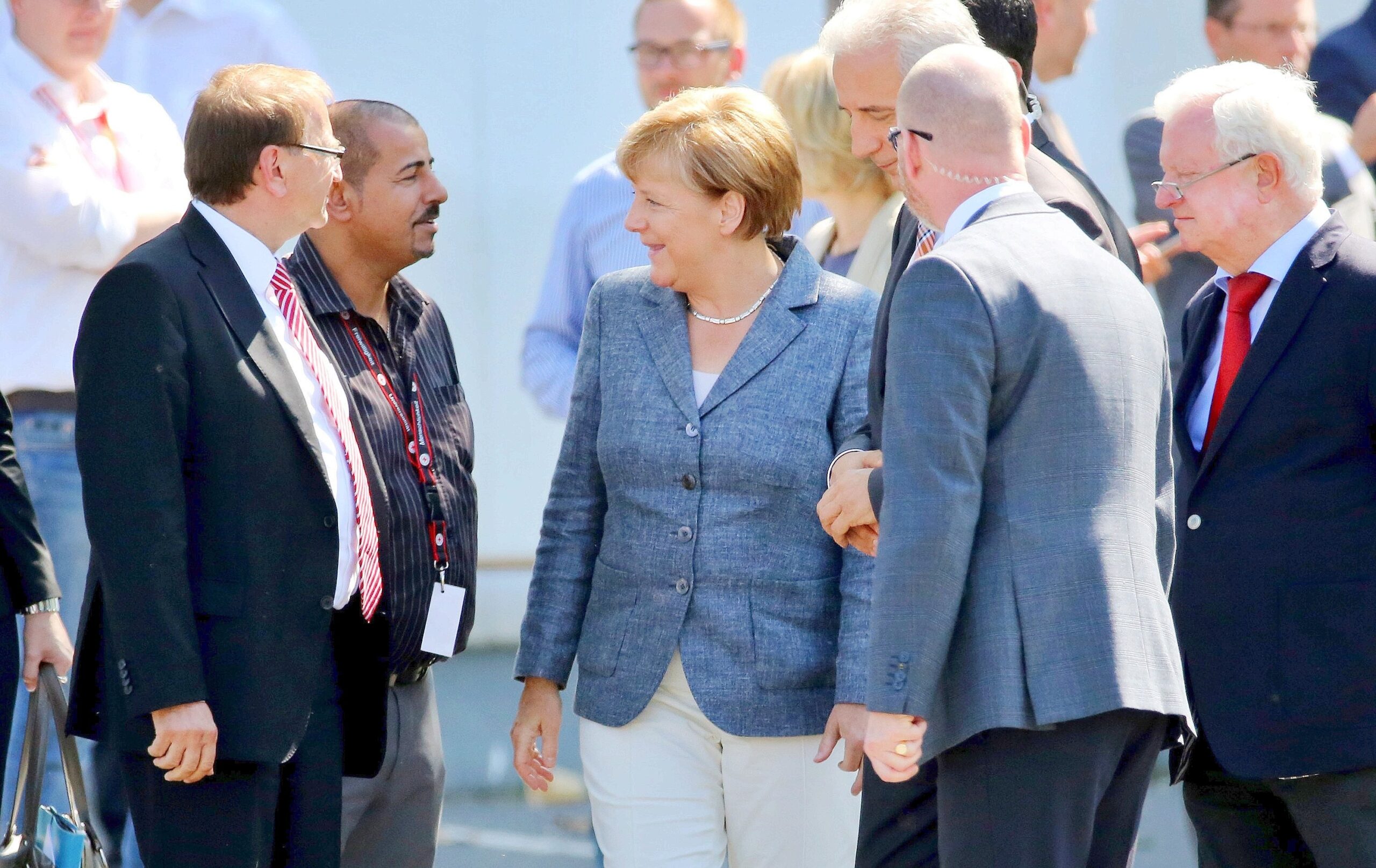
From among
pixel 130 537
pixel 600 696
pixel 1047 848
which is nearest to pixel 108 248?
pixel 130 537

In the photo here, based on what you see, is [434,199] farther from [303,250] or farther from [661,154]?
[661,154]

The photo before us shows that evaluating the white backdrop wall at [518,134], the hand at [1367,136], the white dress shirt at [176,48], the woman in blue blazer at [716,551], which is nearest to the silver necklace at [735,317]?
the woman in blue blazer at [716,551]

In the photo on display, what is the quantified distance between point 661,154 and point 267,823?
1390 mm

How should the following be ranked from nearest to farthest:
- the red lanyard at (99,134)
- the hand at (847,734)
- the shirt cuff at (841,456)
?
the shirt cuff at (841,456)
the hand at (847,734)
the red lanyard at (99,134)

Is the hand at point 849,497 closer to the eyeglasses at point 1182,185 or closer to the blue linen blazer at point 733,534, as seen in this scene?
the blue linen blazer at point 733,534

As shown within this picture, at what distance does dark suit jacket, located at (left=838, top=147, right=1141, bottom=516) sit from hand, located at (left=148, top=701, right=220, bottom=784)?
3.81ft

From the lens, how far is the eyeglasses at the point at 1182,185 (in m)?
2.93

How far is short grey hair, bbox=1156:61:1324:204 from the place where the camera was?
115 inches

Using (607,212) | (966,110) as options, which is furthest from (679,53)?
(966,110)

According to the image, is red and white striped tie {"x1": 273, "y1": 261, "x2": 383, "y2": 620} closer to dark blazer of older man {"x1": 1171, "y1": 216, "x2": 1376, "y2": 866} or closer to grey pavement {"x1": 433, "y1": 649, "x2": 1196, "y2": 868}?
dark blazer of older man {"x1": 1171, "y1": 216, "x2": 1376, "y2": 866}

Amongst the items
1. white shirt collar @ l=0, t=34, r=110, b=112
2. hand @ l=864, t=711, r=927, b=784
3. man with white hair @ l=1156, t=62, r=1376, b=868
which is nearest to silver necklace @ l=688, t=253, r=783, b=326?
man with white hair @ l=1156, t=62, r=1376, b=868

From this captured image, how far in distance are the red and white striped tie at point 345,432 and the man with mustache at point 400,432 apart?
99mm

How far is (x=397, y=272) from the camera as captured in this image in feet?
10.9

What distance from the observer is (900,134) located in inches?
96.6
